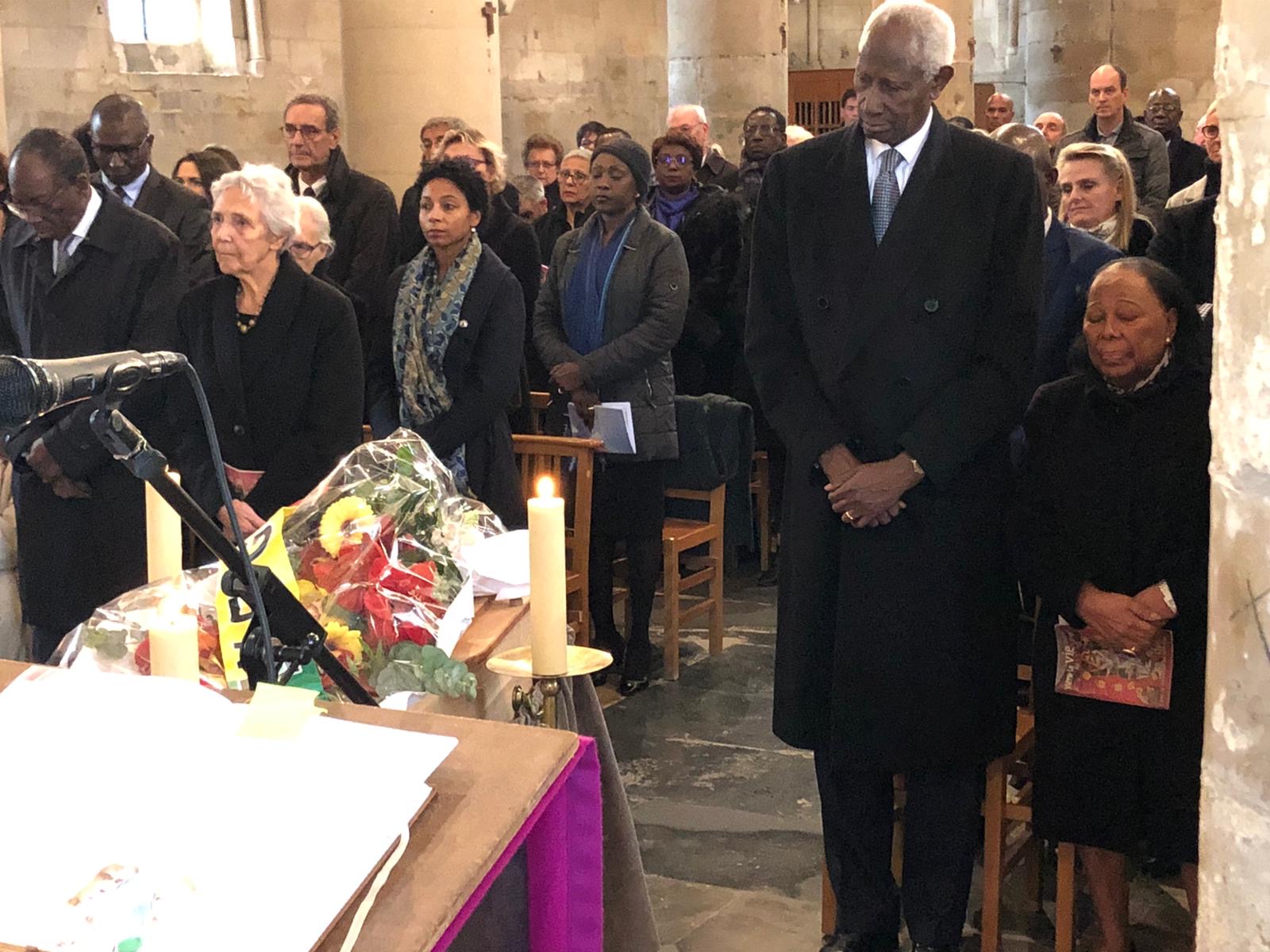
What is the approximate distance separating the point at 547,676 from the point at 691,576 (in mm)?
3451

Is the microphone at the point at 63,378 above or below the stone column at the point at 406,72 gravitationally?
below

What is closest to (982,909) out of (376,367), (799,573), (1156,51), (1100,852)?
(1100,852)

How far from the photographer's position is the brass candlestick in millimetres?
1787

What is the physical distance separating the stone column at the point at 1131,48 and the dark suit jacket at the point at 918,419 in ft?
42.7

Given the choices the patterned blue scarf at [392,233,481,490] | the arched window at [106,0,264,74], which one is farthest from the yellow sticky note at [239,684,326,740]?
the arched window at [106,0,264,74]

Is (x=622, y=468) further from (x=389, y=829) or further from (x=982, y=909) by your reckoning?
(x=389, y=829)

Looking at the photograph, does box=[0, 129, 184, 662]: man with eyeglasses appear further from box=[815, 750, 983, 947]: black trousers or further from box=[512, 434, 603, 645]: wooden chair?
box=[815, 750, 983, 947]: black trousers

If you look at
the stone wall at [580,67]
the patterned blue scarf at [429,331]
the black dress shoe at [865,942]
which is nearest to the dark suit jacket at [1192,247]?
the patterned blue scarf at [429,331]

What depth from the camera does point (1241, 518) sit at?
1542 mm

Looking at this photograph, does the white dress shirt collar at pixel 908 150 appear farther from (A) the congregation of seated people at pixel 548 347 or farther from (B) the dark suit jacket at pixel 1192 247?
(B) the dark suit jacket at pixel 1192 247

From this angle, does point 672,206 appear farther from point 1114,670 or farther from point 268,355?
point 1114,670

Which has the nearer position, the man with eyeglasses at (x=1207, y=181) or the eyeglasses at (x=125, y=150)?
the man with eyeglasses at (x=1207, y=181)

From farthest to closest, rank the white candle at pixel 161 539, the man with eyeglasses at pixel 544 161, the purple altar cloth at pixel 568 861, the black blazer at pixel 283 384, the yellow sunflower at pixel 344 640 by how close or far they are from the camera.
Answer: 1. the man with eyeglasses at pixel 544 161
2. the black blazer at pixel 283 384
3. the yellow sunflower at pixel 344 640
4. the white candle at pixel 161 539
5. the purple altar cloth at pixel 568 861

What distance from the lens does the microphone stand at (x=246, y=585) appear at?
1312mm
